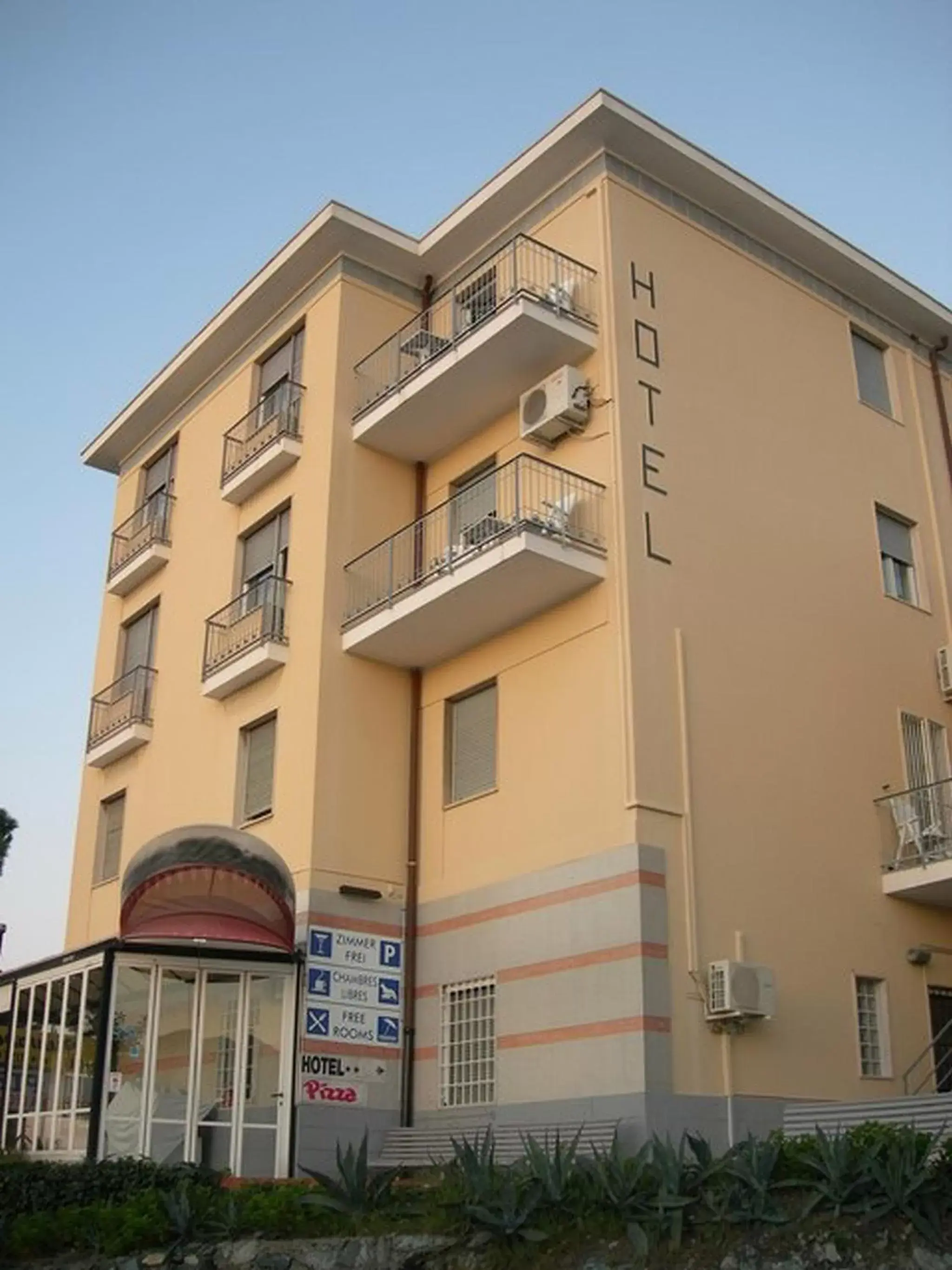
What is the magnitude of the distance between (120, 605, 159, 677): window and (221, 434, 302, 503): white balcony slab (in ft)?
11.1

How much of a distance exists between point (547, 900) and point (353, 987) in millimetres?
3004

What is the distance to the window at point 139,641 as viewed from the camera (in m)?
25.5

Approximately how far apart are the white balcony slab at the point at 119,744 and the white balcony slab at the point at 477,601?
18.3 ft

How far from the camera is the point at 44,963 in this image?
1958 centimetres

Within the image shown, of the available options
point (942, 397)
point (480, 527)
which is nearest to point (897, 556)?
point (942, 397)

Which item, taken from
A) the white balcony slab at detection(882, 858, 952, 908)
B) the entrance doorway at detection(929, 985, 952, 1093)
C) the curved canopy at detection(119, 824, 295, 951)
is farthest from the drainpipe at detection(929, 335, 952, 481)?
the curved canopy at detection(119, 824, 295, 951)

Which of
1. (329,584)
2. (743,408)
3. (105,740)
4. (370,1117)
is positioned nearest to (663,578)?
(743,408)

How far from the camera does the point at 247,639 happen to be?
2180 centimetres

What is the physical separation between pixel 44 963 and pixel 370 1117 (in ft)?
16.1

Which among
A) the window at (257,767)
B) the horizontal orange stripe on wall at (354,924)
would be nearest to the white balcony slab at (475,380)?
the window at (257,767)

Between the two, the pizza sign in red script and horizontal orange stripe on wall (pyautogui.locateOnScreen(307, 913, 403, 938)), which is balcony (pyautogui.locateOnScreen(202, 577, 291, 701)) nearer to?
horizontal orange stripe on wall (pyautogui.locateOnScreen(307, 913, 403, 938))

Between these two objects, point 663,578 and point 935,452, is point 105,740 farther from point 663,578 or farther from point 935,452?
point 935,452

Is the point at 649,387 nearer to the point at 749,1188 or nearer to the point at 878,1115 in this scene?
the point at 878,1115

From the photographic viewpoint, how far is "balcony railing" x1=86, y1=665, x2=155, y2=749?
24484mm
